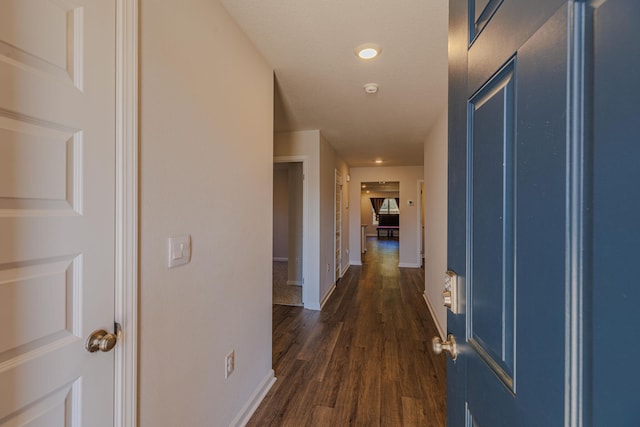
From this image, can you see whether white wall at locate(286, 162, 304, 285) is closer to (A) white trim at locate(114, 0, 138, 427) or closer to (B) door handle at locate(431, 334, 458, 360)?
(A) white trim at locate(114, 0, 138, 427)

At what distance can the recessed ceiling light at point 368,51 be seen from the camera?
1802 millimetres

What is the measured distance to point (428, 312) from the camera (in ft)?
12.0

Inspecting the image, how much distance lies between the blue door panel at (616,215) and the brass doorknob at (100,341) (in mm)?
1090

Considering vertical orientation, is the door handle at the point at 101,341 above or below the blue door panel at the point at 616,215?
below

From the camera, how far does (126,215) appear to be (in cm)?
90

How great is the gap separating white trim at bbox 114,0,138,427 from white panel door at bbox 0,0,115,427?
0.02 meters

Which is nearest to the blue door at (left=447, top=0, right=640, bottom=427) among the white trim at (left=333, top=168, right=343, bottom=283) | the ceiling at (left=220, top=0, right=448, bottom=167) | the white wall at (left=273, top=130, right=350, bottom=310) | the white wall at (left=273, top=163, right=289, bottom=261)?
the ceiling at (left=220, top=0, right=448, bottom=167)

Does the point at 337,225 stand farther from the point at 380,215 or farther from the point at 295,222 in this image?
the point at 380,215

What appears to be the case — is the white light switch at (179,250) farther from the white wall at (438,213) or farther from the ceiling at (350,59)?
the white wall at (438,213)

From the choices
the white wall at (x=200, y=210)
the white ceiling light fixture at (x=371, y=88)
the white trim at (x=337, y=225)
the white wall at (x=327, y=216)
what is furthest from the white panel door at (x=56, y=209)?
the white trim at (x=337, y=225)

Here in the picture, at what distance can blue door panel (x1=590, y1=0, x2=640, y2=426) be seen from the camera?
0.31 meters

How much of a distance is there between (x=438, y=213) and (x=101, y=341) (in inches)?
130

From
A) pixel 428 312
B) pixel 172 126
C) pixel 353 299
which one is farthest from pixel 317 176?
pixel 172 126

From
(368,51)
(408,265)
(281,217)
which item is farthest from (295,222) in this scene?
(368,51)
